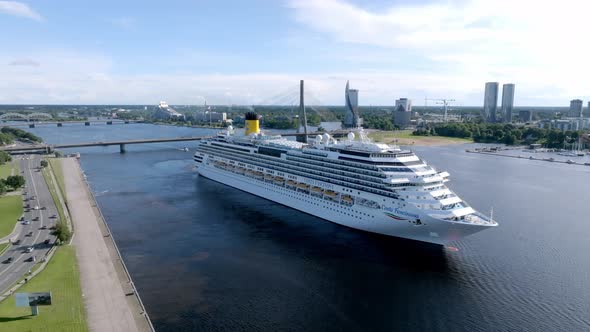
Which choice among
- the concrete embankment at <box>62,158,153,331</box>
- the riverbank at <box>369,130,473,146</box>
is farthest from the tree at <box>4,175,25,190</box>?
the riverbank at <box>369,130,473,146</box>

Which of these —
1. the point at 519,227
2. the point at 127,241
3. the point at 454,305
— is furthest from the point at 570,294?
the point at 127,241

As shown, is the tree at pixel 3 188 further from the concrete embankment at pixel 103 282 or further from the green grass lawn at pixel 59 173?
the concrete embankment at pixel 103 282

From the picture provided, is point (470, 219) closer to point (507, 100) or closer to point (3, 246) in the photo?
point (3, 246)

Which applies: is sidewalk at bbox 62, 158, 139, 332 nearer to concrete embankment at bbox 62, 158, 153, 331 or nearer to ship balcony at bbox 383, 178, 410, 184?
concrete embankment at bbox 62, 158, 153, 331

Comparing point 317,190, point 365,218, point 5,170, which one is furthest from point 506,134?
point 5,170

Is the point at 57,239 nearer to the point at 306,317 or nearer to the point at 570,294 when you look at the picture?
the point at 306,317

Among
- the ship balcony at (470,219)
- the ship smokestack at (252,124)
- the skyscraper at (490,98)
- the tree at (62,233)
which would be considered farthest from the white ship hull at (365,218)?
the skyscraper at (490,98)
